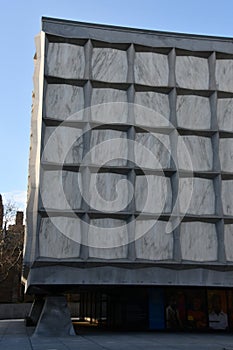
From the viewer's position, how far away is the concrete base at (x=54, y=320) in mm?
17828

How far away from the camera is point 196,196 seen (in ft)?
64.6

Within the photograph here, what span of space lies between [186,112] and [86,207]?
705cm

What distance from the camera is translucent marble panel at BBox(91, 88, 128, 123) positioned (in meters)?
19.8

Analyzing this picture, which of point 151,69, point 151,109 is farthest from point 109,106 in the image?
point 151,69

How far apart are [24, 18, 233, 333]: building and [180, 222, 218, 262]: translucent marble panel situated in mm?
47

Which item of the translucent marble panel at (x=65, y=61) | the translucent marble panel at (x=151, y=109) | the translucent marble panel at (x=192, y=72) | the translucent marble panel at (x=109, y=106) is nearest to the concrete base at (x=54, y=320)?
the translucent marble panel at (x=109, y=106)

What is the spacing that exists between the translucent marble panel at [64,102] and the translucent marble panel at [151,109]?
2749mm

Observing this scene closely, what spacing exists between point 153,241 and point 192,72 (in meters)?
8.97

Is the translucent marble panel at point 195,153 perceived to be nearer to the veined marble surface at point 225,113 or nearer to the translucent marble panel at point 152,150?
the translucent marble panel at point 152,150

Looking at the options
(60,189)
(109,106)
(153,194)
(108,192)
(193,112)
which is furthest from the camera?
(193,112)

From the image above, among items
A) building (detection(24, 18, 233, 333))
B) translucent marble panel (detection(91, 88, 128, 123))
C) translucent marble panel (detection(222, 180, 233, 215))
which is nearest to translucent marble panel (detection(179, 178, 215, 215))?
building (detection(24, 18, 233, 333))

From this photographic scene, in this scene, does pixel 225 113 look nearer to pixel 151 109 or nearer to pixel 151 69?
pixel 151 109

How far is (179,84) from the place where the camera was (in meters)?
21.0

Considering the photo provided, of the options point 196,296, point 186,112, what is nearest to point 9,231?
point 196,296
